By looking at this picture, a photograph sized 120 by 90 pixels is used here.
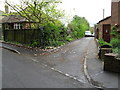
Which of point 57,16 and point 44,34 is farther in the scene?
point 57,16

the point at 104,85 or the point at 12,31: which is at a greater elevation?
the point at 12,31

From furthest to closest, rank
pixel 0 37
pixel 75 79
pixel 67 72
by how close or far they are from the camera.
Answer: pixel 0 37, pixel 67 72, pixel 75 79

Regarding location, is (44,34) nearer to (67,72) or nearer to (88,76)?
(67,72)

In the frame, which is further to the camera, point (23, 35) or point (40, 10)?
point (23, 35)

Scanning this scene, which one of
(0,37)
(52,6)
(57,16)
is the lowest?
(0,37)

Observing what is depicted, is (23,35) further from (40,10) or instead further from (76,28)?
(76,28)

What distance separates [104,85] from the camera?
15.3 feet

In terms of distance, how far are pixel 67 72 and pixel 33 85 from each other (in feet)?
7.01

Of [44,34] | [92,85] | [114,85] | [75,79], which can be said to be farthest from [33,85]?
[44,34]

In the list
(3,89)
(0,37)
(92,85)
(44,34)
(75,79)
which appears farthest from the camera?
(0,37)

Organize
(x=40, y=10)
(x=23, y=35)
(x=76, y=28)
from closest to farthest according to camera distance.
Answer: (x=40, y=10) → (x=23, y=35) → (x=76, y=28)

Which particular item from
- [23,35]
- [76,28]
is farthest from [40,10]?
[76,28]

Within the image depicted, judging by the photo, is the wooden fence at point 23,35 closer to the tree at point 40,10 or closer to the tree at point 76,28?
the tree at point 40,10

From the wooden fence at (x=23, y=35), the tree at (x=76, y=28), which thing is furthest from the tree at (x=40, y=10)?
the tree at (x=76, y=28)
